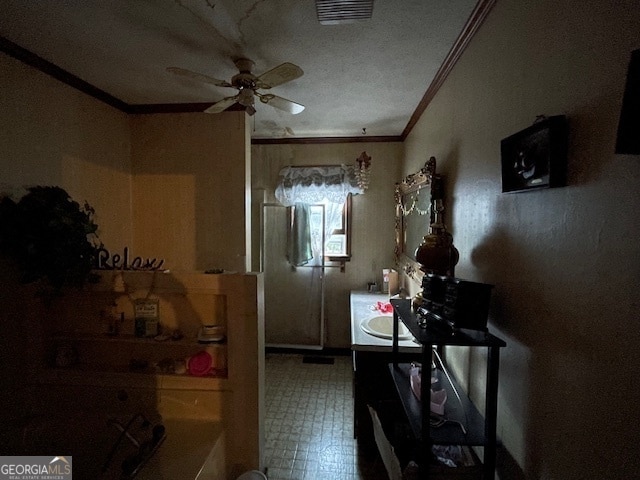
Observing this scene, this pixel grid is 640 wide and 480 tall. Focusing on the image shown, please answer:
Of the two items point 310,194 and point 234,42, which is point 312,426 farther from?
point 234,42

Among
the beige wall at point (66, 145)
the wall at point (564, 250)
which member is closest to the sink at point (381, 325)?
the wall at point (564, 250)

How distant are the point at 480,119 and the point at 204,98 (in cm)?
201

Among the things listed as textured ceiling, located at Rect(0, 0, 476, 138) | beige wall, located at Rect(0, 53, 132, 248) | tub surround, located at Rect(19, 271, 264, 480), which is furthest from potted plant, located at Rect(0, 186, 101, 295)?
textured ceiling, located at Rect(0, 0, 476, 138)

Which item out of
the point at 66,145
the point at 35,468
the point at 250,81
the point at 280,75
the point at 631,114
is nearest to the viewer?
the point at 631,114

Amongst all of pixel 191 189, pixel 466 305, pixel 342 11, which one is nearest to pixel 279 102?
pixel 342 11

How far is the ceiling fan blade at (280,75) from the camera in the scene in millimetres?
1401

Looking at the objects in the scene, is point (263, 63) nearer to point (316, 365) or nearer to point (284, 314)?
point (284, 314)

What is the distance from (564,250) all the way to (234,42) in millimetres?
1688

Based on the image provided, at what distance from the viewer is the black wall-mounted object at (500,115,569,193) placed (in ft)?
2.48

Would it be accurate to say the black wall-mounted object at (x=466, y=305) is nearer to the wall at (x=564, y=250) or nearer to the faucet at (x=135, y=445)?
the wall at (x=564, y=250)

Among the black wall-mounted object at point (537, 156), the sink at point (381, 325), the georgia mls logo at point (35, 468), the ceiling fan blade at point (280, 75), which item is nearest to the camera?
the black wall-mounted object at point (537, 156)

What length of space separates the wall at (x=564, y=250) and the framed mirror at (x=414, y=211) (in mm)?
548

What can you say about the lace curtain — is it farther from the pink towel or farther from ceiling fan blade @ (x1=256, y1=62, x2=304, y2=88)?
ceiling fan blade @ (x1=256, y1=62, x2=304, y2=88)

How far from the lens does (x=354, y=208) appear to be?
3279 mm
